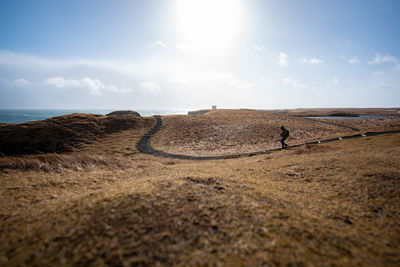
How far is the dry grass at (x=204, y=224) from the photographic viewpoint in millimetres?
2523

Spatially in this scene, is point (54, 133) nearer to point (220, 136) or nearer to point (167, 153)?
point (167, 153)

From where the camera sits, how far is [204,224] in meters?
3.21

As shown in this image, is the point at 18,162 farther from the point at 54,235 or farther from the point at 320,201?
the point at 320,201

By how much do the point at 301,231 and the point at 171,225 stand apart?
238 cm

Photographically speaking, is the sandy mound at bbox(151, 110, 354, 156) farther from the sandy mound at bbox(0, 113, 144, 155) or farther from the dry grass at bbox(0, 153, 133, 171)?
the dry grass at bbox(0, 153, 133, 171)

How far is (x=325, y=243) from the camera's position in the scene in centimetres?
291

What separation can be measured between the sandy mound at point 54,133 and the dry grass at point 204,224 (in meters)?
18.4

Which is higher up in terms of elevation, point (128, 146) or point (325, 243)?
point (325, 243)

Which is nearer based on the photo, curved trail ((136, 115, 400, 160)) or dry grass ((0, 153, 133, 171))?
dry grass ((0, 153, 133, 171))

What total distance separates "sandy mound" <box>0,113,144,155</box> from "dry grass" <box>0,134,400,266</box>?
18.4 meters

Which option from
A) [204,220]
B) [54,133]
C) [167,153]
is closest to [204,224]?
[204,220]

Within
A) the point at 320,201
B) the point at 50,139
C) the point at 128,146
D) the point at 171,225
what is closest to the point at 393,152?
the point at 320,201

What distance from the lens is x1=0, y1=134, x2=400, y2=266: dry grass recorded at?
2.52 metres

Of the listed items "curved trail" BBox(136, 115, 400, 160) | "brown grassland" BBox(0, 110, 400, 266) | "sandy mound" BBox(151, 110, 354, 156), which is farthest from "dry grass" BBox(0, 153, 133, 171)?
"sandy mound" BBox(151, 110, 354, 156)
